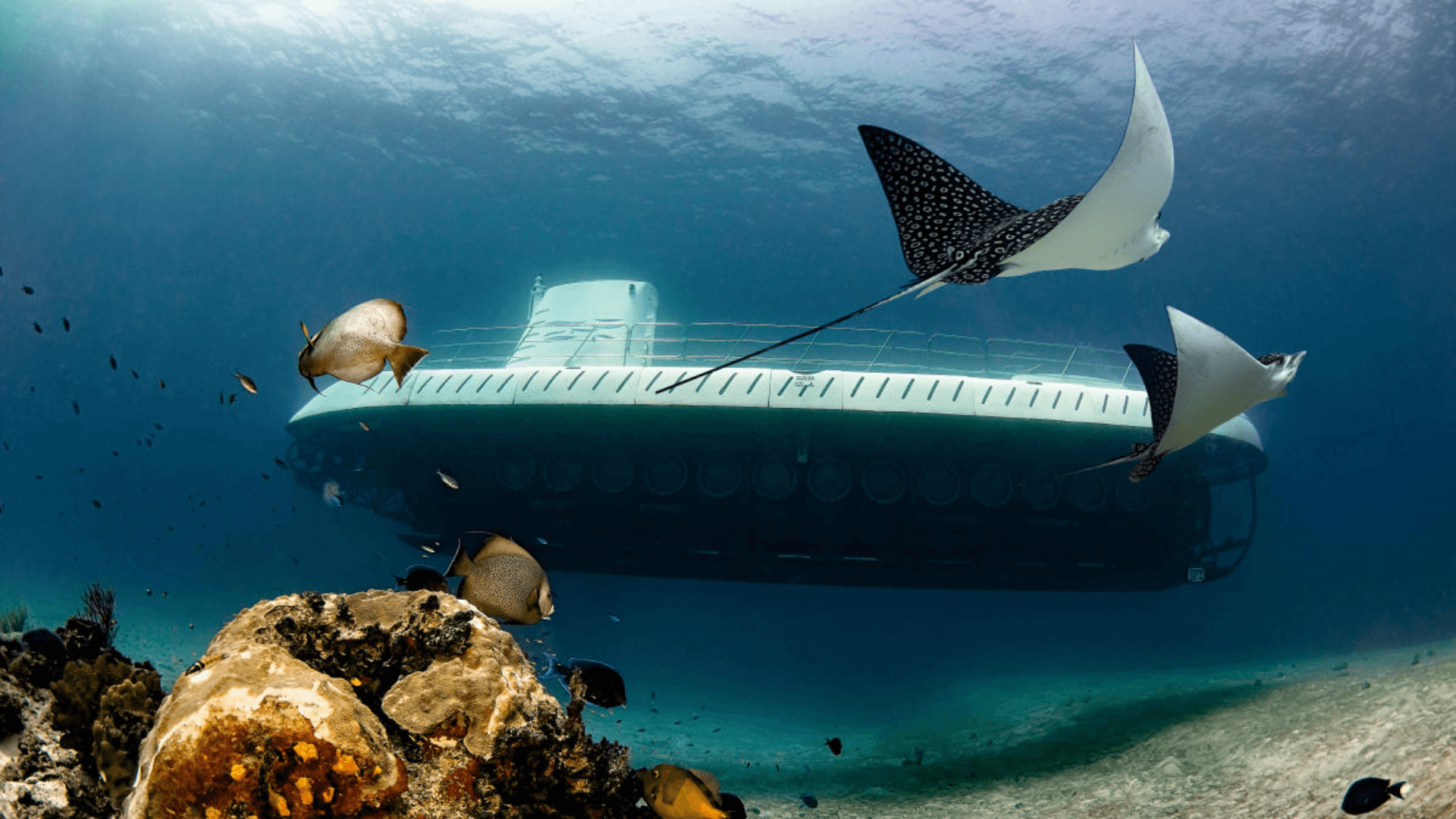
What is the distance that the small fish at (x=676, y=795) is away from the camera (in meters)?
2.79

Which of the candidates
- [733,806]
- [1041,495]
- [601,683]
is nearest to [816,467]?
[1041,495]

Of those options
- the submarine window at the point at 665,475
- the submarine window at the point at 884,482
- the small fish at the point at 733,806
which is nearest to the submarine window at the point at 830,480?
the submarine window at the point at 884,482

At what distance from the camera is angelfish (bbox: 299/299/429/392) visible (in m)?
3.04

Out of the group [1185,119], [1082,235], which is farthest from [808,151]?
[1082,235]

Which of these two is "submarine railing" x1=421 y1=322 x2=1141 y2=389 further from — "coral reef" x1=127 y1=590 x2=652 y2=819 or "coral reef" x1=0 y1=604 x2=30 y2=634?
"coral reef" x1=0 y1=604 x2=30 y2=634

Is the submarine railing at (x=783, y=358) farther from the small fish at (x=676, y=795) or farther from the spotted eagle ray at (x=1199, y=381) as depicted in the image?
the small fish at (x=676, y=795)

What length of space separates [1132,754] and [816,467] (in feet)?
24.2

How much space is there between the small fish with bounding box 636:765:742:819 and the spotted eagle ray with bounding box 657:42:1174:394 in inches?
78.4

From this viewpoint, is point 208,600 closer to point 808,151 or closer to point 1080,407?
point 808,151

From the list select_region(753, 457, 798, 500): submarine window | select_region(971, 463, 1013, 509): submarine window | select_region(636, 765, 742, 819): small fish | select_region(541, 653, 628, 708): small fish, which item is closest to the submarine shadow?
select_region(971, 463, 1013, 509): submarine window

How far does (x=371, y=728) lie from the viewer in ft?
7.09

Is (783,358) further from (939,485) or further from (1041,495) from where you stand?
(1041,495)

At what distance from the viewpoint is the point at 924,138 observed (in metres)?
37.9

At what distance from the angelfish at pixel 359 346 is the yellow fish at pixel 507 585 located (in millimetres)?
999
